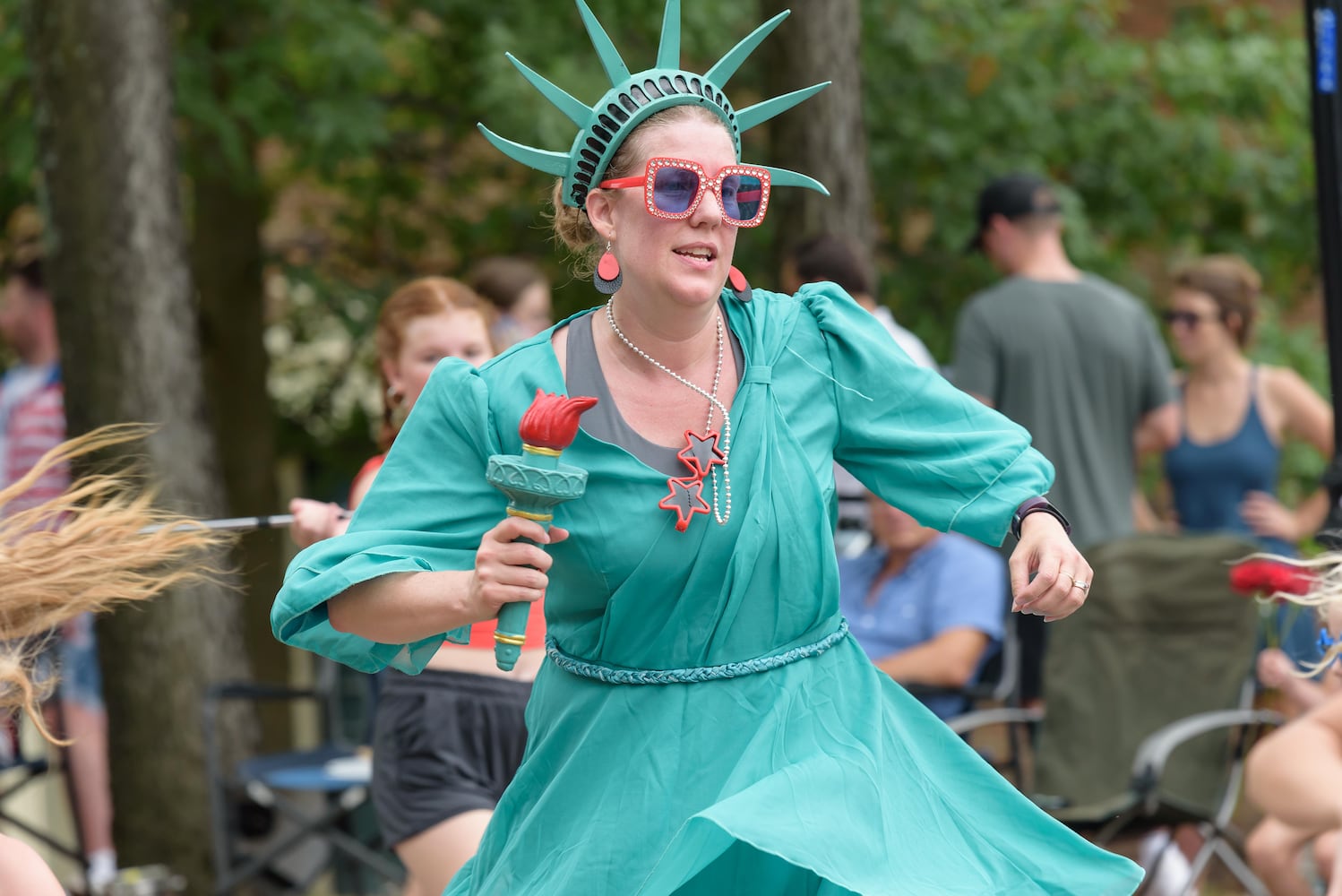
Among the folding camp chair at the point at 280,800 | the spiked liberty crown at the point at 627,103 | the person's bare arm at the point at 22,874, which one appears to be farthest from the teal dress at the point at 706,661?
the folding camp chair at the point at 280,800

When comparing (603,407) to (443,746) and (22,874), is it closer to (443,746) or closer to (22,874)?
(22,874)

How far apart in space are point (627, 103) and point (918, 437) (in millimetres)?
708

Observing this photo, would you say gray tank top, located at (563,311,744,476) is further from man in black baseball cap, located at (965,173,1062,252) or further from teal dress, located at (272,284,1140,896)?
man in black baseball cap, located at (965,173,1062,252)

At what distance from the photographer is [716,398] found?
2898 millimetres

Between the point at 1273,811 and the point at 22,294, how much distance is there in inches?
207

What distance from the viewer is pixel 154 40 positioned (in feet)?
21.2

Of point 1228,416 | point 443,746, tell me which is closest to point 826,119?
point 1228,416

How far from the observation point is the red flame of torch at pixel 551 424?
100 inches

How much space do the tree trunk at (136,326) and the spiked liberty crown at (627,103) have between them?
365cm

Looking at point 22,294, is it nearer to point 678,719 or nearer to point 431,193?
point 431,193

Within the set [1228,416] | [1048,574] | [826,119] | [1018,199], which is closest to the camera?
[1048,574]

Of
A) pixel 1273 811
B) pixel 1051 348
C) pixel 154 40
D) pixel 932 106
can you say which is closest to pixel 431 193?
pixel 932 106

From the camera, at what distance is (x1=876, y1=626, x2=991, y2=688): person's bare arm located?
5.80 meters

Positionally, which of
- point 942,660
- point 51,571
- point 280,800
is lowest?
point 280,800
